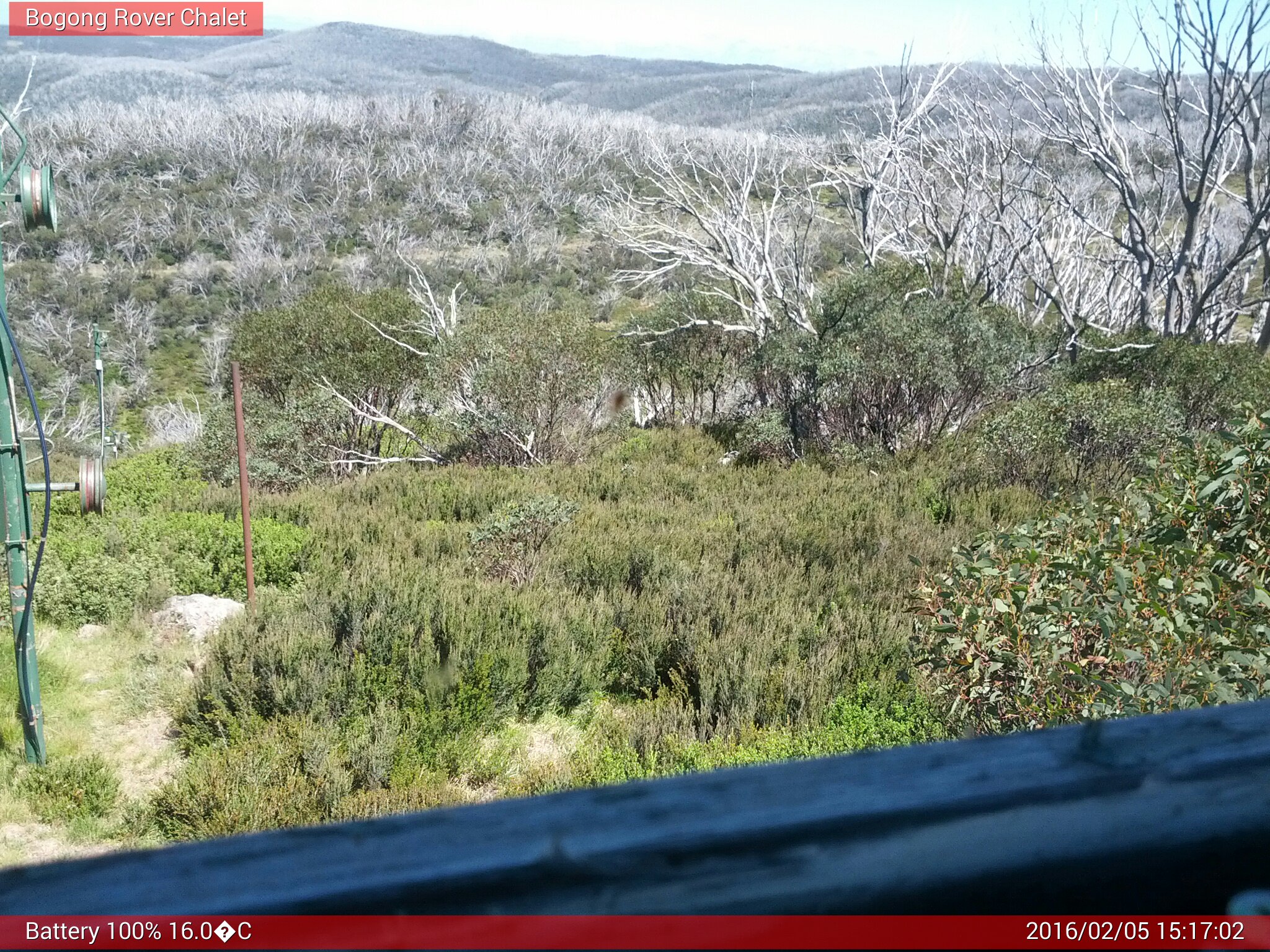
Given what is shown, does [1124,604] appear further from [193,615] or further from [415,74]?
[415,74]

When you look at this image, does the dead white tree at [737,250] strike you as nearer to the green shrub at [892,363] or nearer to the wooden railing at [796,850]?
the green shrub at [892,363]

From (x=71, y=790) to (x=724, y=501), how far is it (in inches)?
273

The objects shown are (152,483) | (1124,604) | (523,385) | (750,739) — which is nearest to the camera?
(1124,604)

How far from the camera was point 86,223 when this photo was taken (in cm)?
4000

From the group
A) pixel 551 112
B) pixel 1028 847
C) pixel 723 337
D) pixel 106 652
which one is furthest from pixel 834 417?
pixel 551 112

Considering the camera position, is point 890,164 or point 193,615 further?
point 890,164

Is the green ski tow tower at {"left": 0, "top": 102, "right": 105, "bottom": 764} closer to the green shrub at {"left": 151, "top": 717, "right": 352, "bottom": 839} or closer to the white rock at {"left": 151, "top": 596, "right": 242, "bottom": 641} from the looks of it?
the green shrub at {"left": 151, "top": 717, "right": 352, "bottom": 839}

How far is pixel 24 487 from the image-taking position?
4930mm

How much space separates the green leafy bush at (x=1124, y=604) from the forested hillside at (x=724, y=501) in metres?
0.02

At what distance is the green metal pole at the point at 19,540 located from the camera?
4.76 metres

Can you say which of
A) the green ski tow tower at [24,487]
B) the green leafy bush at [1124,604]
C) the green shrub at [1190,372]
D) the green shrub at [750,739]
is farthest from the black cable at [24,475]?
the green shrub at [1190,372]

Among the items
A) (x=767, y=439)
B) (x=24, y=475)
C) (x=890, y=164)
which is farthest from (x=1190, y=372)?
(x=24, y=475)

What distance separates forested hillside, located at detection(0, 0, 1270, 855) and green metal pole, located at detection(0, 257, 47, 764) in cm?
32

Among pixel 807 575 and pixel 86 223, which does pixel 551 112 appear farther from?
pixel 807 575
